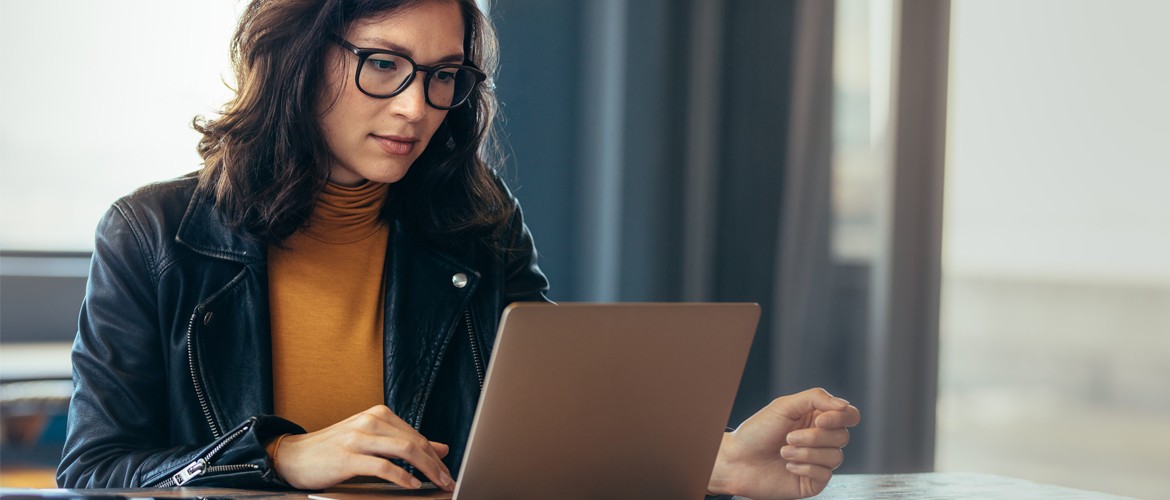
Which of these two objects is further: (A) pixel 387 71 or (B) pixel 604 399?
(A) pixel 387 71

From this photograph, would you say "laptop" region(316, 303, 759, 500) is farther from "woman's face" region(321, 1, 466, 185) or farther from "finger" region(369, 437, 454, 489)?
"woman's face" region(321, 1, 466, 185)

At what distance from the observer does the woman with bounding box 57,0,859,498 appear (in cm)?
133

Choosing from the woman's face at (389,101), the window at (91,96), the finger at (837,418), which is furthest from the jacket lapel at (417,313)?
the window at (91,96)

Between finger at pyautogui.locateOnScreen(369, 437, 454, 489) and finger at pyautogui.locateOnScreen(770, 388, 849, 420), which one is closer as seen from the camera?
finger at pyautogui.locateOnScreen(369, 437, 454, 489)

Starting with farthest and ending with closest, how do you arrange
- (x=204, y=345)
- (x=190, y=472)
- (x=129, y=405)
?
(x=204, y=345) < (x=129, y=405) < (x=190, y=472)

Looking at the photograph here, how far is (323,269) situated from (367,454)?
22.1 inches

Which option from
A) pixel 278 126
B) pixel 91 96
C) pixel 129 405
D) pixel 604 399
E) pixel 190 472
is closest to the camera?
pixel 604 399

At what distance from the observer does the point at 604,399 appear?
0.98 metres

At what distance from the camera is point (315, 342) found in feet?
5.16

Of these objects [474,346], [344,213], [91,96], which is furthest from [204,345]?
[91,96]

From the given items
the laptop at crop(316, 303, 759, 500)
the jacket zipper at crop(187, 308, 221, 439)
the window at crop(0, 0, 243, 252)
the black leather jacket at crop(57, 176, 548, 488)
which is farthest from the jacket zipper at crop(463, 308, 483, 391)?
the window at crop(0, 0, 243, 252)

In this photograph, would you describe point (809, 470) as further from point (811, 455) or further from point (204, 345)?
point (204, 345)

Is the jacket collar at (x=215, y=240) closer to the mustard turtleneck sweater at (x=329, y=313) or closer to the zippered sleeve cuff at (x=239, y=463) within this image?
the mustard turtleneck sweater at (x=329, y=313)

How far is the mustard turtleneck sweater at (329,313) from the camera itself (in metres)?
1.56
